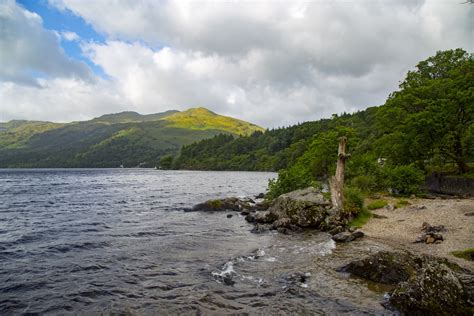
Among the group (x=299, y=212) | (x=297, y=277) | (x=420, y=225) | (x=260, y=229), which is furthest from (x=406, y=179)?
(x=297, y=277)

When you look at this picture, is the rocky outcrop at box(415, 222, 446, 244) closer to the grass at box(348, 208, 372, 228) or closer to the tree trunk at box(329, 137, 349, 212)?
the grass at box(348, 208, 372, 228)

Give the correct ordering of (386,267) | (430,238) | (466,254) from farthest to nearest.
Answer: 1. (430,238)
2. (466,254)
3. (386,267)

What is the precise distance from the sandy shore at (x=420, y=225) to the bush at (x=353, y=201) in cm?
172

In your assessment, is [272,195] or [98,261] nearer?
[98,261]

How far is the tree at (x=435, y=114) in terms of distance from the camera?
40.5 m

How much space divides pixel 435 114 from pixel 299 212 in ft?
85.9

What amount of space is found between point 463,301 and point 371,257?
4660 millimetres

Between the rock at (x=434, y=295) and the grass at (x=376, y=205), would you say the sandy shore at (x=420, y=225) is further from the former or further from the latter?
the rock at (x=434, y=295)

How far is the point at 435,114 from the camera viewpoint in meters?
40.5

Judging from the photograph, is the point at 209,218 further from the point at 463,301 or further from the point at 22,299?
the point at 463,301

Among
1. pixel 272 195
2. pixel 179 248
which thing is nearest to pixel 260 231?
pixel 179 248

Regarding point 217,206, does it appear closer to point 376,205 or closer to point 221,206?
point 221,206

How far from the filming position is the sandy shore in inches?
682

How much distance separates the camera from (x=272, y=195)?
137 ft
